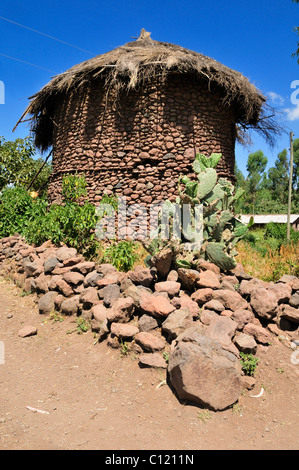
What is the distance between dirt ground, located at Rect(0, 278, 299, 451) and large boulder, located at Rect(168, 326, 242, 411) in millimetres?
96

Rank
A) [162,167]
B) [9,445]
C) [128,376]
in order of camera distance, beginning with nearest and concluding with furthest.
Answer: [9,445]
[128,376]
[162,167]

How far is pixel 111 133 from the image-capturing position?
322 inches

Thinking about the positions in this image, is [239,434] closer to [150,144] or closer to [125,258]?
[125,258]

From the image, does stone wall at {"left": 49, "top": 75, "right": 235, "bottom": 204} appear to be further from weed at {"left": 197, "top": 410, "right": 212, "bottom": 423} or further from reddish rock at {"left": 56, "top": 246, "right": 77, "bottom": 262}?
weed at {"left": 197, "top": 410, "right": 212, "bottom": 423}

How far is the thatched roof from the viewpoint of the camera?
756cm

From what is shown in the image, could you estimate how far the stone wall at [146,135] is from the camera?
791cm

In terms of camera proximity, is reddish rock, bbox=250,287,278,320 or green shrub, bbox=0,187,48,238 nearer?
reddish rock, bbox=250,287,278,320

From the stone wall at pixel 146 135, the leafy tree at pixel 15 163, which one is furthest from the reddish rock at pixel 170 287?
the leafy tree at pixel 15 163

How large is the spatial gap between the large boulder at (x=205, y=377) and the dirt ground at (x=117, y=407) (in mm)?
96

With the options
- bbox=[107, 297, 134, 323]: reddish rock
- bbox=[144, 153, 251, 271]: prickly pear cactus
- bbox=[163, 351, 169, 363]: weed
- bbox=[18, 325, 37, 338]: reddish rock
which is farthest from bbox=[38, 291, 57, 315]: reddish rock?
bbox=[163, 351, 169, 363]: weed

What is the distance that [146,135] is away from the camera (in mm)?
7961

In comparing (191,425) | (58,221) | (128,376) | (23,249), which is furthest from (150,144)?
(191,425)

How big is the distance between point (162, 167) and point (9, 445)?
6598 millimetres
